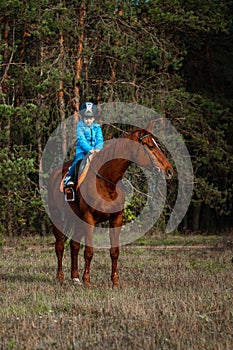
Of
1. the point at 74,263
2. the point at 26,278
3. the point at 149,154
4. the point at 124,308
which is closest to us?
the point at 124,308

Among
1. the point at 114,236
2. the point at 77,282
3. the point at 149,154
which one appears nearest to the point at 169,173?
the point at 149,154

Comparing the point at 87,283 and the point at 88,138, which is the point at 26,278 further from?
the point at 88,138

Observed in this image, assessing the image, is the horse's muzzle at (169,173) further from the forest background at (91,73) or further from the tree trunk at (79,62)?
the tree trunk at (79,62)

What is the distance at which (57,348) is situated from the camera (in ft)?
20.2

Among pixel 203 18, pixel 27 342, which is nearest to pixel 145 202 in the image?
pixel 203 18

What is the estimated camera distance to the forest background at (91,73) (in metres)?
20.6

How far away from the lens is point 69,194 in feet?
37.2

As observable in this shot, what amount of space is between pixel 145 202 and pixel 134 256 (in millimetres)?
5900

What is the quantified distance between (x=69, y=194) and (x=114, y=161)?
138 cm

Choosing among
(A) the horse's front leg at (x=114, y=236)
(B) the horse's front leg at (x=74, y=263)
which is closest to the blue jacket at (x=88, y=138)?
(A) the horse's front leg at (x=114, y=236)

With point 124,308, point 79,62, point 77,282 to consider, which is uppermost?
point 79,62

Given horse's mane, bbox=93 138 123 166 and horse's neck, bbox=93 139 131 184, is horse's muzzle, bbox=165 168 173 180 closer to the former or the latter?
horse's neck, bbox=93 139 131 184

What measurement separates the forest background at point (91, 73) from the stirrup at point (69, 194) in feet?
25.0

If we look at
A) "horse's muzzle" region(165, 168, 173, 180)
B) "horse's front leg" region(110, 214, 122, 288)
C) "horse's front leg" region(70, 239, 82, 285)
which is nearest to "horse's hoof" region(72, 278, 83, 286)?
"horse's front leg" region(70, 239, 82, 285)
